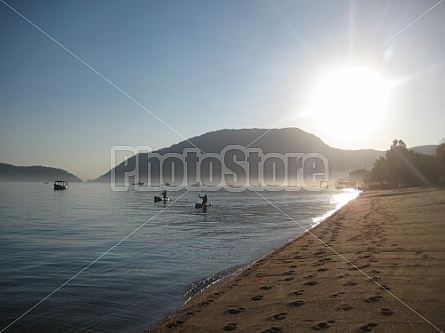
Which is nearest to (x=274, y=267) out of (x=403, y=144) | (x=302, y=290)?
(x=302, y=290)

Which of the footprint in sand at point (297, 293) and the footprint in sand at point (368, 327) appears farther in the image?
the footprint in sand at point (297, 293)

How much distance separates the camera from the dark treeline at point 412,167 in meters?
86.1

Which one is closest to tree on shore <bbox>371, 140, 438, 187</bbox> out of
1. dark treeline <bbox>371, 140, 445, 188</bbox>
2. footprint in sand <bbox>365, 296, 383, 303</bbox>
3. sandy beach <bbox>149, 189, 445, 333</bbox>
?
dark treeline <bbox>371, 140, 445, 188</bbox>

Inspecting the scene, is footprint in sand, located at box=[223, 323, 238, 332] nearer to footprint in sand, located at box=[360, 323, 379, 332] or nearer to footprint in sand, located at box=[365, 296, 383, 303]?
→ footprint in sand, located at box=[360, 323, 379, 332]

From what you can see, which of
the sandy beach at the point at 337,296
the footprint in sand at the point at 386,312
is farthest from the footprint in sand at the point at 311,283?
the footprint in sand at the point at 386,312

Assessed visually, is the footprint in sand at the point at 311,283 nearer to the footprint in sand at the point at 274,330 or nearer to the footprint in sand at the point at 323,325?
the footprint in sand at the point at 323,325

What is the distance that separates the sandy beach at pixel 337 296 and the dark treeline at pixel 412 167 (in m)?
82.5

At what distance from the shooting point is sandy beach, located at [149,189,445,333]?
6898 mm

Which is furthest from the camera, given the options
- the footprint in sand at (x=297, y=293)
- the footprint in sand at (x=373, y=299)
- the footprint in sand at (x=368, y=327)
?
the footprint in sand at (x=297, y=293)

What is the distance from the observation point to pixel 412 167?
90.3 meters

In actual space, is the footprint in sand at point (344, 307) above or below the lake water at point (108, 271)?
above

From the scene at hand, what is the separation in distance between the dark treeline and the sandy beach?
8251 centimetres

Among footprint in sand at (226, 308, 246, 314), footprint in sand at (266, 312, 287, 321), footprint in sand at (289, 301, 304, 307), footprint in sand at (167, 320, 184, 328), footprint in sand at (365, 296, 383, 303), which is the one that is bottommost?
footprint in sand at (167, 320, 184, 328)

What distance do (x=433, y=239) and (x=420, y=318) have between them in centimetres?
831
